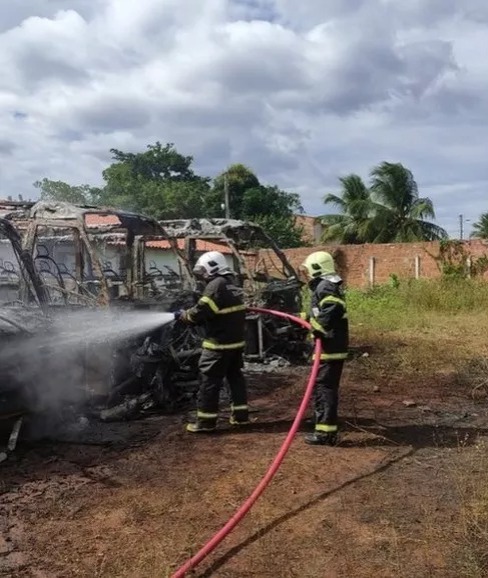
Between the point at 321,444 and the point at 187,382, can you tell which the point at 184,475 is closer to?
the point at 321,444

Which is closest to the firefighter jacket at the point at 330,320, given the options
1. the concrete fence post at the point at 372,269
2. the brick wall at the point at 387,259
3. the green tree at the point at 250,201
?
the brick wall at the point at 387,259

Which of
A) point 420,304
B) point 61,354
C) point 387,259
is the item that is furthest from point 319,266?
point 387,259

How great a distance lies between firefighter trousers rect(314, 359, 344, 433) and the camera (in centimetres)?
542

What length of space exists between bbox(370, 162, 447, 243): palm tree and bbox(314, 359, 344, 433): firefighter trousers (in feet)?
75.6

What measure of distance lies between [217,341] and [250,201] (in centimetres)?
2771

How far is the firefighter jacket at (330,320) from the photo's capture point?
5.50 metres

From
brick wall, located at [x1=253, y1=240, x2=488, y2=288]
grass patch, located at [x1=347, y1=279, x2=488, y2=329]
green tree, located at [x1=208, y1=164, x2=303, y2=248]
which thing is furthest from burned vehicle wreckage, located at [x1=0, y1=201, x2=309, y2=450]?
green tree, located at [x1=208, y1=164, x2=303, y2=248]

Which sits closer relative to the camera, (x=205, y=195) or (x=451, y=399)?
(x=451, y=399)

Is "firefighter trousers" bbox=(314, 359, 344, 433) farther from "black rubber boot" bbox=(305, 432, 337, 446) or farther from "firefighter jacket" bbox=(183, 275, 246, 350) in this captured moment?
"firefighter jacket" bbox=(183, 275, 246, 350)

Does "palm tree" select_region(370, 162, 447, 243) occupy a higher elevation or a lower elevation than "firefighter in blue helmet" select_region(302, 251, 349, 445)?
higher

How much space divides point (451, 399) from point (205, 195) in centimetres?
2691

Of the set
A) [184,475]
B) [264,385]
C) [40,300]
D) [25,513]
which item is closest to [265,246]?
[264,385]

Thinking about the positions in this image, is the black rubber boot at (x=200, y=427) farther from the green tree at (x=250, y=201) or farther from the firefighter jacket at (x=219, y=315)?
the green tree at (x=250, y=201)

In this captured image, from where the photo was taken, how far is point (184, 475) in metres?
4.57
